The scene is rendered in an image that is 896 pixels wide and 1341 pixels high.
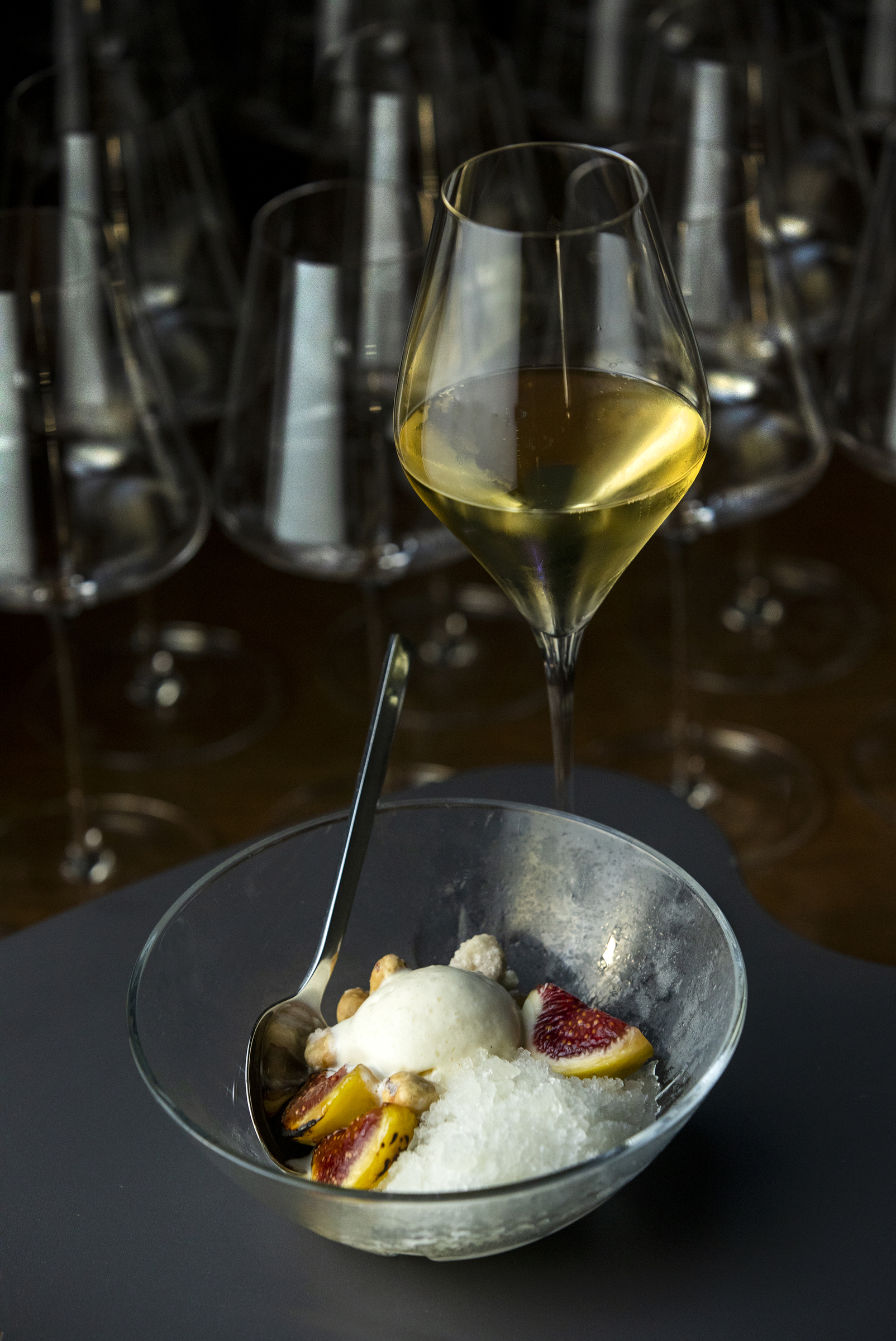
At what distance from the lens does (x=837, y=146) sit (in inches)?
58.4

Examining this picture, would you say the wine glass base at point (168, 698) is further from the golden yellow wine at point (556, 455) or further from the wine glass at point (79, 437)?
the golden yellow wine at point (556, 455)

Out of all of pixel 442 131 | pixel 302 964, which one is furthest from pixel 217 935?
pixel 442 131

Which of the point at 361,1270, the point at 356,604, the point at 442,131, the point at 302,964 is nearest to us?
the point at 361,1270

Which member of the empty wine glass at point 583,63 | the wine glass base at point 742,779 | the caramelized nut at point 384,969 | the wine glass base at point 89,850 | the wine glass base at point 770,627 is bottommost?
the wine glass base at point 89,850

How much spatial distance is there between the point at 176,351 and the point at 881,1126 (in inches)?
42.2

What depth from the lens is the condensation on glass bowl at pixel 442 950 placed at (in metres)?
0.50

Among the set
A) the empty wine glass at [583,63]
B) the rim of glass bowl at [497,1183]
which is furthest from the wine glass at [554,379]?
the empty wine glass at [583,63]

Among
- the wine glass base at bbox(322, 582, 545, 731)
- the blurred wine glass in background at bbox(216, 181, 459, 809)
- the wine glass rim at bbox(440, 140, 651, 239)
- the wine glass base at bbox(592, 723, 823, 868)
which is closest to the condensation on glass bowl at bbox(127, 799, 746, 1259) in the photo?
the wine glass rim at bbox(440, 140, 651, 239)

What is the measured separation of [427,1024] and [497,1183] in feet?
0.27

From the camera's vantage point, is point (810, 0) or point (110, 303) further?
point (810, 0)

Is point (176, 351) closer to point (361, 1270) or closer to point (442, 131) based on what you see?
point (442, 131)

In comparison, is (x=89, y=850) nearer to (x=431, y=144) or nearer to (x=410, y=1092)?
(x=431, y=144)

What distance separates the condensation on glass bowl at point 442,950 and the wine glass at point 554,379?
118 mm

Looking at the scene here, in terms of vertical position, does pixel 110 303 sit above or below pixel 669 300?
below
